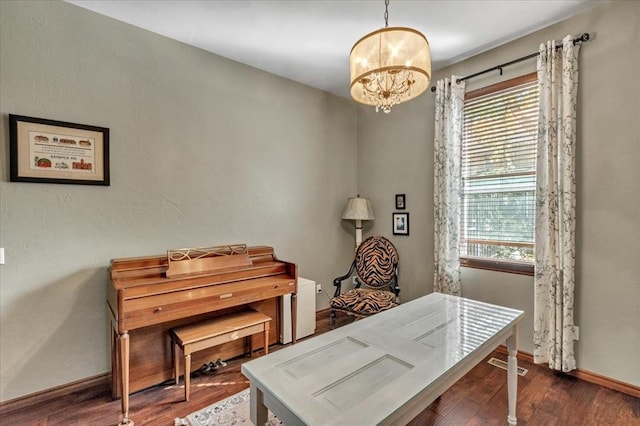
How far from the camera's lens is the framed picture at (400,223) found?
3.60 metres

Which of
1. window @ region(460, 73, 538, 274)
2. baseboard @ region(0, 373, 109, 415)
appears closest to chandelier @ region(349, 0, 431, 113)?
window @ region(460, 73, 538, 274)

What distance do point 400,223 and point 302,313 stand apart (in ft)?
5.23

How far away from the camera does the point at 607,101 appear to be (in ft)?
7.45

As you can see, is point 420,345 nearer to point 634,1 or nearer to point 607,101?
point 607,101

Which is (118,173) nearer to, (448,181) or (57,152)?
(57,152)

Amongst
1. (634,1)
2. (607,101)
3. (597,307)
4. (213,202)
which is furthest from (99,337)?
(634,1)

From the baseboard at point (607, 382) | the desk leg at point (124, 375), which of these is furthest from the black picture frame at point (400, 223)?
the desk leg at point (124, 375)

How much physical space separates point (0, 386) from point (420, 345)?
2742 mm

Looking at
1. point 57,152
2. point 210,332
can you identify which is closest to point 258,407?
point 210,332

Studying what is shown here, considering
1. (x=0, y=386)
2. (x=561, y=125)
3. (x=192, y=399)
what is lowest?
(x=192, y=399)

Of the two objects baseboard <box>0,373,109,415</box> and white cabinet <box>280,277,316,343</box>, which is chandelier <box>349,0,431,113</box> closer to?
white cabinet <box>280,277,316,343</box>

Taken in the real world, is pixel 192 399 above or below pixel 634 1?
below

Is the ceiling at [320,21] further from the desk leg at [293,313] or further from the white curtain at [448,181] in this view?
the desk leg at [293,313]

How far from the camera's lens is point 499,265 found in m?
2.82
